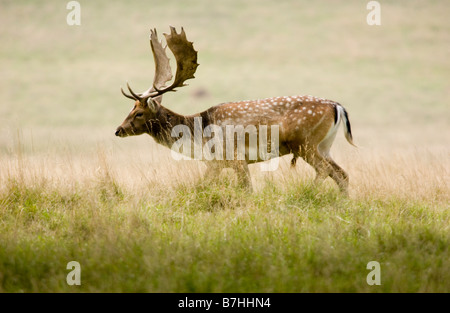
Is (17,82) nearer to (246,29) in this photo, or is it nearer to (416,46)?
(246,29)

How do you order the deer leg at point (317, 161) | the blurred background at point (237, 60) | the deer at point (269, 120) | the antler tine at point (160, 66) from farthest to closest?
the blurred background at point (237, 60), the antler tine at point (160, 66), the deer at point (269, 120), the deer leg at point (317, 161)

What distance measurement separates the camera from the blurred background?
1592 inches

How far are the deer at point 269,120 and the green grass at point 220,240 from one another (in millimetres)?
954

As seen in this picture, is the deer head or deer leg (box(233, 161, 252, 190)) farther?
the deer head

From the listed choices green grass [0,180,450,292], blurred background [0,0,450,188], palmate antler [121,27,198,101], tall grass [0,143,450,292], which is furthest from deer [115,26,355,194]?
blurred background [0,0,450,188]

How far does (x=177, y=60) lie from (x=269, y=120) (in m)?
1.76

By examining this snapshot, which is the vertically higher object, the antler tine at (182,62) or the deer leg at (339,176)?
the antler tine at (182,62)

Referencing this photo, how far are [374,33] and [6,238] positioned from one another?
59117mm

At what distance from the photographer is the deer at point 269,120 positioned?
8367 mm

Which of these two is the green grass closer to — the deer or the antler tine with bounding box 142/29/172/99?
the deer

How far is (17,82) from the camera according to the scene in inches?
1892

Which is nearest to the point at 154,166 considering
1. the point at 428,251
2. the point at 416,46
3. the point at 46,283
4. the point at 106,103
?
the point at 46,283

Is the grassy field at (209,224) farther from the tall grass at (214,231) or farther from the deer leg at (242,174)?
the deer leg at (242,174)

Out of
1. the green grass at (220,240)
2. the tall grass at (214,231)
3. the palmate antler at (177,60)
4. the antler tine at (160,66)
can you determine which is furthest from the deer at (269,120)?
the green grass at (220,240)
